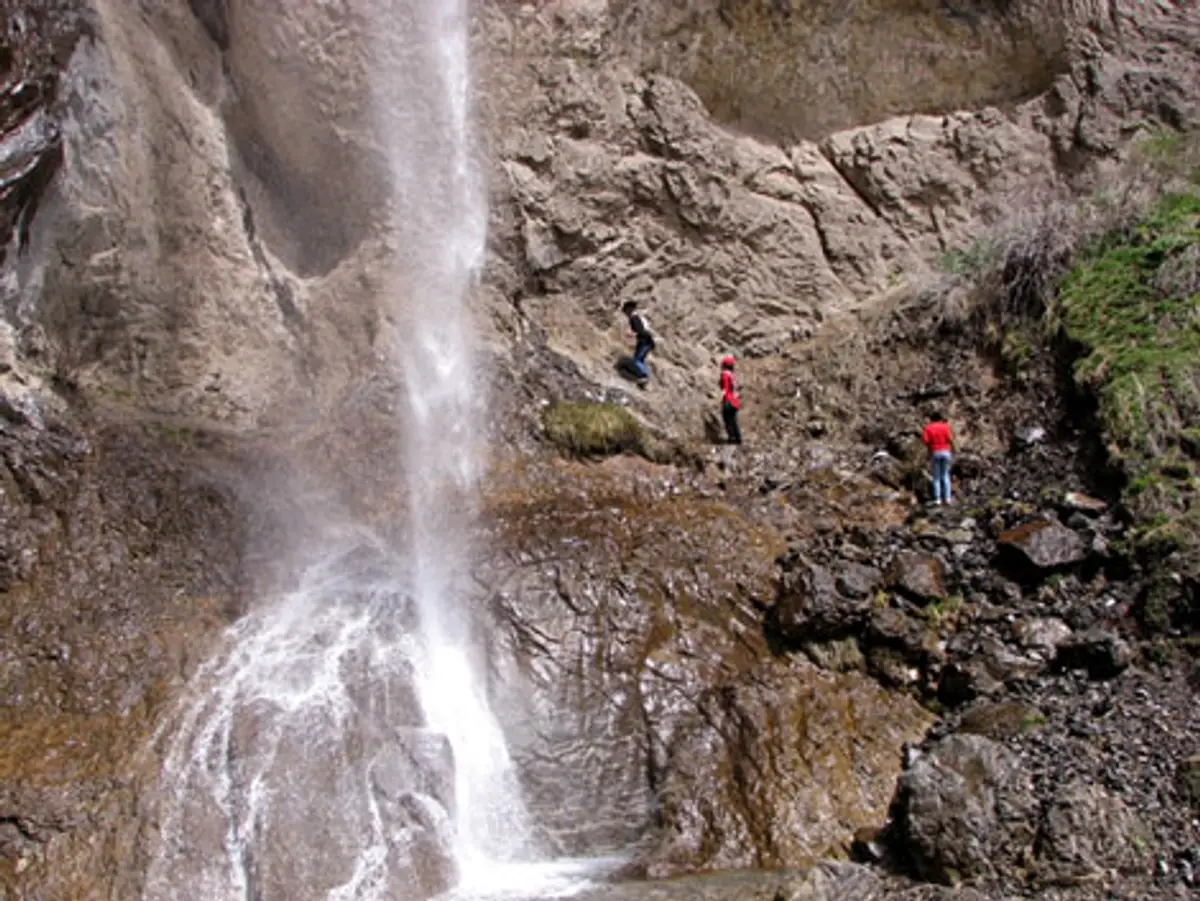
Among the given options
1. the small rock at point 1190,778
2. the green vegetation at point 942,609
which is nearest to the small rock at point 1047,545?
the green vegetation at point 942,609

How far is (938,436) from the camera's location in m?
10.7

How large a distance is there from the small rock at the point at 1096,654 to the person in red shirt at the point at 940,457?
2487 millimetres

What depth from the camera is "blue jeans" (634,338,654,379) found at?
13.0 m

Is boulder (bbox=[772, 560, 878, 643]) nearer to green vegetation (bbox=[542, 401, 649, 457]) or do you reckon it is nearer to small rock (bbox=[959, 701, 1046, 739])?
small rock (bbox=[959, 701, 1046, 739])

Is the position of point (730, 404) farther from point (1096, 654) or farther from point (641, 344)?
point (1096, 654)

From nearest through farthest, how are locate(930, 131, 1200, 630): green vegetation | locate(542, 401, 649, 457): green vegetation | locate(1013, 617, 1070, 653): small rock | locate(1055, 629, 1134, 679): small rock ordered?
locate(1055, 629, 1134, 679): small rock
locate(1013, 617, 1070, 653): small rock
locate(930, 131, 1200, 630): green vegetation
locate(542, 401, 649, 457): green vegetation

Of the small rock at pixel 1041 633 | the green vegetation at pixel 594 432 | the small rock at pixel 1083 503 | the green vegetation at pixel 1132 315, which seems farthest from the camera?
the green vegetation at pixel 594 432

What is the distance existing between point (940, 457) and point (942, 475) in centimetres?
17

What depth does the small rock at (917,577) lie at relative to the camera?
924 cm

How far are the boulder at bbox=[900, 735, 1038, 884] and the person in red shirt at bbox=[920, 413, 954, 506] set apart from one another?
3.70 meters

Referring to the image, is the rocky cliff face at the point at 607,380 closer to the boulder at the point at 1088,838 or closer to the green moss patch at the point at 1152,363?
the boulder at the point at 1088,838

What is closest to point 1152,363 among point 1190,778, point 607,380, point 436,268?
point 1190,778

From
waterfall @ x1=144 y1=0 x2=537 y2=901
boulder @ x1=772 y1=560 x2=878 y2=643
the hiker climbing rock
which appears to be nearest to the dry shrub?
the hiker climbing rock

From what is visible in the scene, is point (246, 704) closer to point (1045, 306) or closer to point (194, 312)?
point (194, 312)
